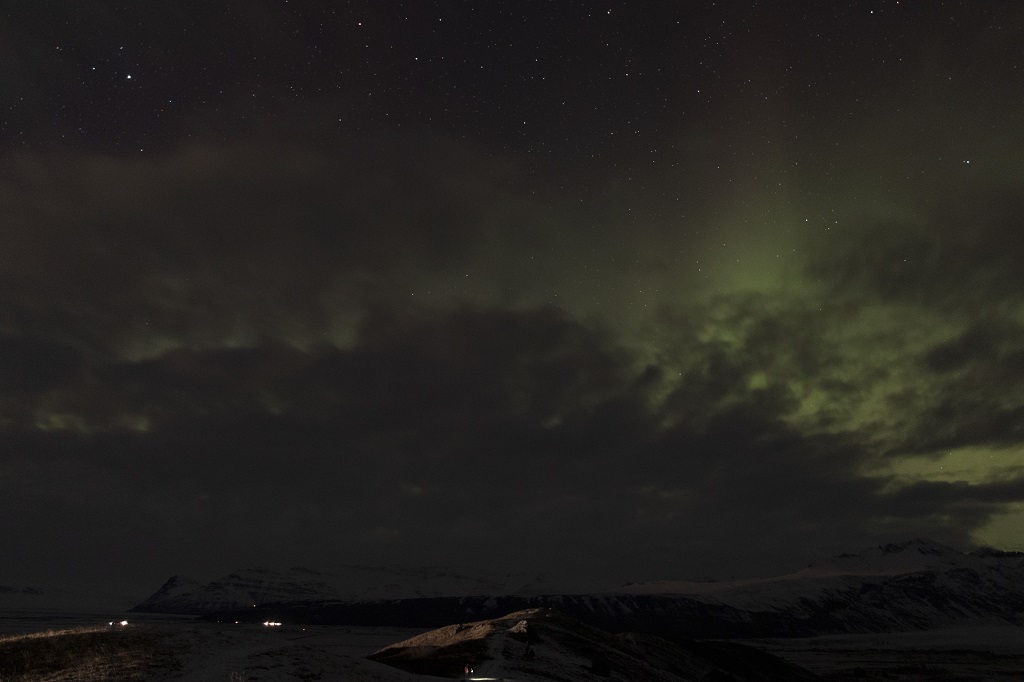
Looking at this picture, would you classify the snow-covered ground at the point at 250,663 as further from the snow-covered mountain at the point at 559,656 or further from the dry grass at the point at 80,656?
the snow-covered mountain at the point at 559,656

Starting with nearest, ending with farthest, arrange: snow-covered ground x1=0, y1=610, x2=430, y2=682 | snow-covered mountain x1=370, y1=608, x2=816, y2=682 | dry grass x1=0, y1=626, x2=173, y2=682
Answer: dry grass x1=0, y1=626, x2=173, y2=682, snow-covered ground x1=0, y1=610, x2=430, y2=682, snow-covered mountain x1=370, y1=608, x2=816, y2=682

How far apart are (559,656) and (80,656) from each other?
47.1 metres

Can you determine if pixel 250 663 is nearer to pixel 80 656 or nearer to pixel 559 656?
pixel 80 656

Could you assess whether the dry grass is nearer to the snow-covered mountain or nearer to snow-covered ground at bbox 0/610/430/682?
snow-covered ground at bbox 0/610/430/682

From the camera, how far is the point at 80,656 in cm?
4450

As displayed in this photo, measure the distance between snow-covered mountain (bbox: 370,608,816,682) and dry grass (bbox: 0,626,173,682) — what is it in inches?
861

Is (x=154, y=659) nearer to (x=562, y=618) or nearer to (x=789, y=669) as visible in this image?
(x=562, y=618)

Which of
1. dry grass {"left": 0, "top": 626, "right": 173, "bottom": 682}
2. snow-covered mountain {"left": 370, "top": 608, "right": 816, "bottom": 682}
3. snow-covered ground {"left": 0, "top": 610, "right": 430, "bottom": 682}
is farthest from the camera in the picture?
snow-covered mountain {"left": 370, "top": 608, "right": 816, "bottom": 682}

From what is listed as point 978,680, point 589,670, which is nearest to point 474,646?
point 589,670

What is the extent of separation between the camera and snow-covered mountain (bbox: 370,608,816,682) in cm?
6197

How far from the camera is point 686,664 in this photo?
102500 mm

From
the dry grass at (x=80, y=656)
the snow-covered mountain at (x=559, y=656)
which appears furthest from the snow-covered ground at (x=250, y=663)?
the snow-covered mountain at (x=559, y=656)

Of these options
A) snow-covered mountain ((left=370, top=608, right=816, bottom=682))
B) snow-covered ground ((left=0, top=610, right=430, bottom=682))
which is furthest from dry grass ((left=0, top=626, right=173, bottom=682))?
snow-covered mountain ((left=370, top=608, right=816, bottom=682))

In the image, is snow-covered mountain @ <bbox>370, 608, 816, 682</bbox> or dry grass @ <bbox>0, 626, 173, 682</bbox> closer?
dry grass @ <bbox>0, 626, 173, 682</bbox>
